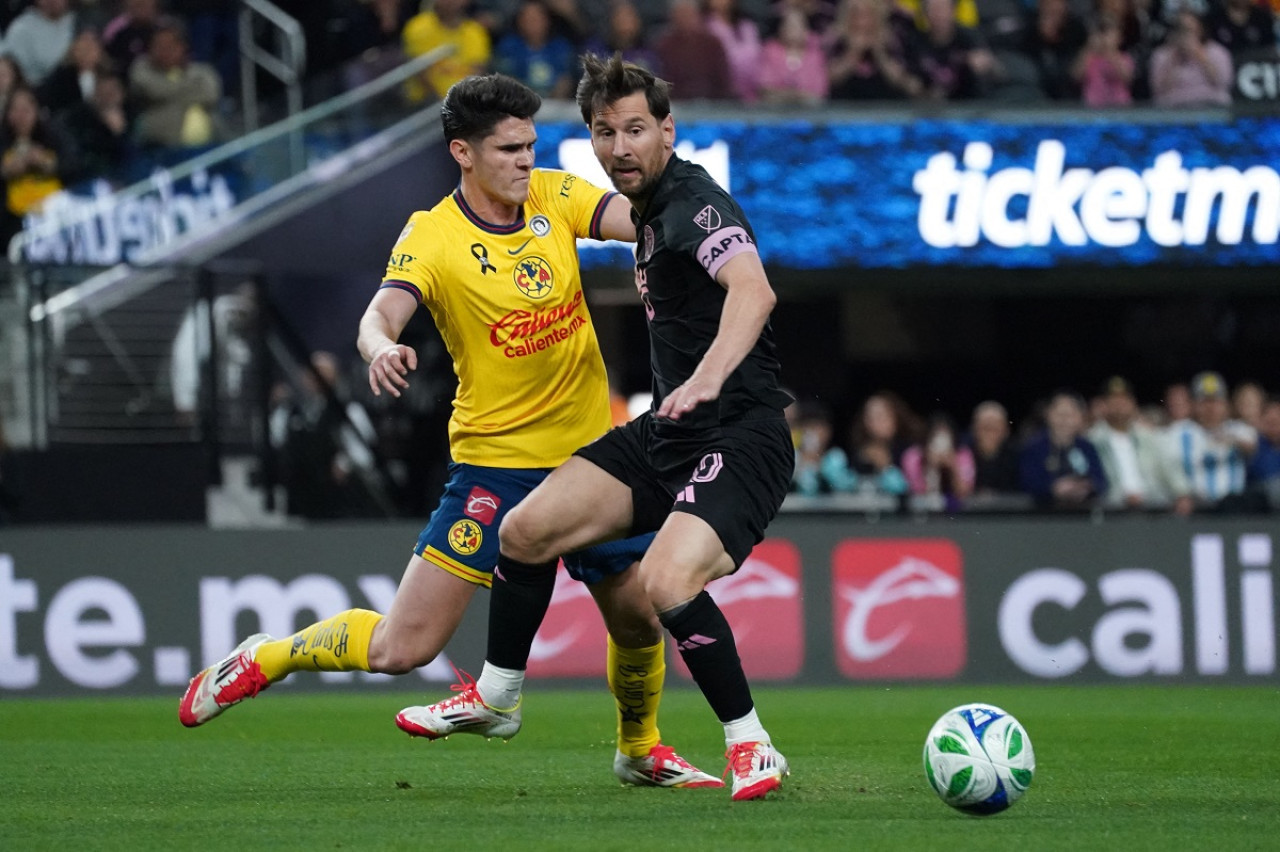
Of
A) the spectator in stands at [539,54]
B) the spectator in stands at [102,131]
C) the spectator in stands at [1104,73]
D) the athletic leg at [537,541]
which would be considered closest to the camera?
the athletic leg at [537,541]

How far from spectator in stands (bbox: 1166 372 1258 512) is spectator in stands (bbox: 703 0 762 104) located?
4247 millimetres

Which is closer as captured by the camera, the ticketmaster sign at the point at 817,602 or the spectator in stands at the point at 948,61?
the ticketmaster sign at the point at 817,602

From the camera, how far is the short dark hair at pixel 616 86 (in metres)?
5.92

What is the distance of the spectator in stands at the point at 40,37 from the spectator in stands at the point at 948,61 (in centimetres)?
665

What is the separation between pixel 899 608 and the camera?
12.3 m

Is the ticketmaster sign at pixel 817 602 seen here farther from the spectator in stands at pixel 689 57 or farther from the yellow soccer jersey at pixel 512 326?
the yellow soccer jersey at pixel 512 326

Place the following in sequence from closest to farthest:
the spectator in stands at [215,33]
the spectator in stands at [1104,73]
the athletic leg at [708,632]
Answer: the athletic leg at [708,632], the spectator in stands at [215,33], the spectator in stands at [1104,73]

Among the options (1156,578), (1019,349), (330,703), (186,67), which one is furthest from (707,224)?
(1019,349)

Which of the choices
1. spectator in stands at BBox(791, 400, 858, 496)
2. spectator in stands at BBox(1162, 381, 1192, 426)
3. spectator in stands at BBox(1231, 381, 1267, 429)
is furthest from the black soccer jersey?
spectator in stands at BBox(1231, 381, 1267, 429)

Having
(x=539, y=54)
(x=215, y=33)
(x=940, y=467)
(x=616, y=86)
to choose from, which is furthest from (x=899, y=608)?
(x=215, y=33)

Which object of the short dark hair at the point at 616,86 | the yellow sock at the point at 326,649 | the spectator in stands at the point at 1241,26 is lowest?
the yellow sock at the point at 326,649

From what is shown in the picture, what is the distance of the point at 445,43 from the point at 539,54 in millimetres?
729

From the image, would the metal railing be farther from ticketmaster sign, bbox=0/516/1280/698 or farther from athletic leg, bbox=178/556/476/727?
athletic leg, bbox=178/556/476/727

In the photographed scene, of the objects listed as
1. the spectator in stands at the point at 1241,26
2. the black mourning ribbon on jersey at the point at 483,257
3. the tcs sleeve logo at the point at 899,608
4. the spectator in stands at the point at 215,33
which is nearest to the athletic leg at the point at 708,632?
the black mourning ribbon on jersey at the point at 483,257
